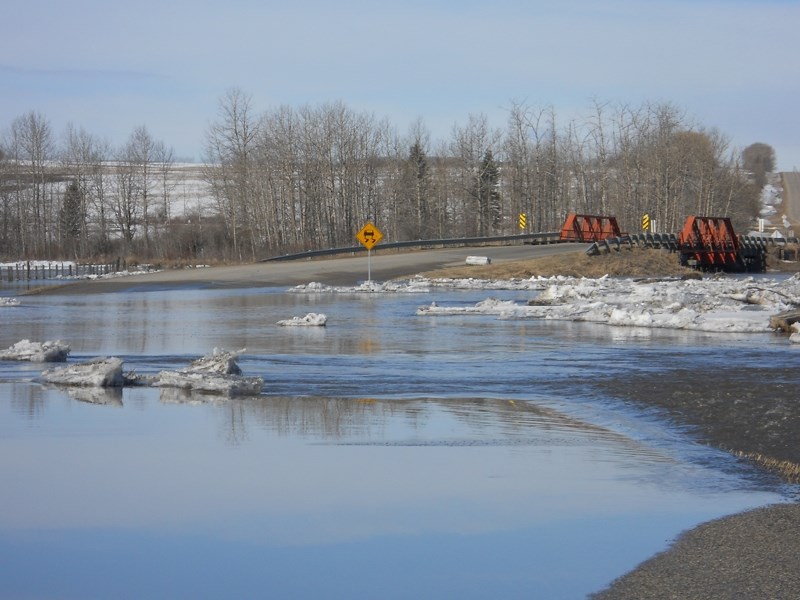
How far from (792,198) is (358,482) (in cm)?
16499

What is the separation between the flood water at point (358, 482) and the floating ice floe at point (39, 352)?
1.84 ft

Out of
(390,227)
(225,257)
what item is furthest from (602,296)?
(390,227)

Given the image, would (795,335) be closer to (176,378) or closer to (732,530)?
(176,378)

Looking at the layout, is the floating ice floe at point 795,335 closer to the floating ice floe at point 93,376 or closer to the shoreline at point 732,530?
the shoreline at point 732,530

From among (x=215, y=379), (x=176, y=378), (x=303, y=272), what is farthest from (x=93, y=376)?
(x=303, y=272)

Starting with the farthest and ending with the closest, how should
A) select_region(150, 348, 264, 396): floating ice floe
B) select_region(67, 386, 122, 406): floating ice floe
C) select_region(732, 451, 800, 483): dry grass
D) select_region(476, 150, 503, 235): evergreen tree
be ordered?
select_region(476, 150, 503, 235): evergreen tree < select_region(150, 348, 264, 396): floating ice floe < select_region(67, 386, 122, 406): floating ice floe < select_region(732, 451, 800, 483): dry grass

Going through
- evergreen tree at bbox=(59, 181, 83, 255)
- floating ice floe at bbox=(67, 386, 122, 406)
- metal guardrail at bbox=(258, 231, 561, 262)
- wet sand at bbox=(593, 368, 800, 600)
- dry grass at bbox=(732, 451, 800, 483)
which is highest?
evergreen tree at bbox=(59, 181, 83, 255)

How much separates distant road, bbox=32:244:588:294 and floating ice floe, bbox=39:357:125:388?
1126 inches

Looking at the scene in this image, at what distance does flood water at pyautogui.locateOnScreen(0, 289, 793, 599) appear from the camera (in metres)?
6.27

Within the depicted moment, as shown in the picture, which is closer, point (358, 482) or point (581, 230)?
point (358, 482)

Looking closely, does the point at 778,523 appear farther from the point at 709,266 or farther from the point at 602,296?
the point at 709,266

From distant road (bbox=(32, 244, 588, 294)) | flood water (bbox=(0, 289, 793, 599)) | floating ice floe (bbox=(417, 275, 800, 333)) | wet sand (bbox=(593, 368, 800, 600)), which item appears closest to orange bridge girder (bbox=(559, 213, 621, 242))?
distant road (bbox=(32, 244, 588, 294))

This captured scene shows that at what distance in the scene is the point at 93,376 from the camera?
14320 mm

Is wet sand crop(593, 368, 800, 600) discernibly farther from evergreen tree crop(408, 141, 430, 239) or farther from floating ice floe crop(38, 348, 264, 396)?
evergreen tree crop(408, 141, 430, 239)
